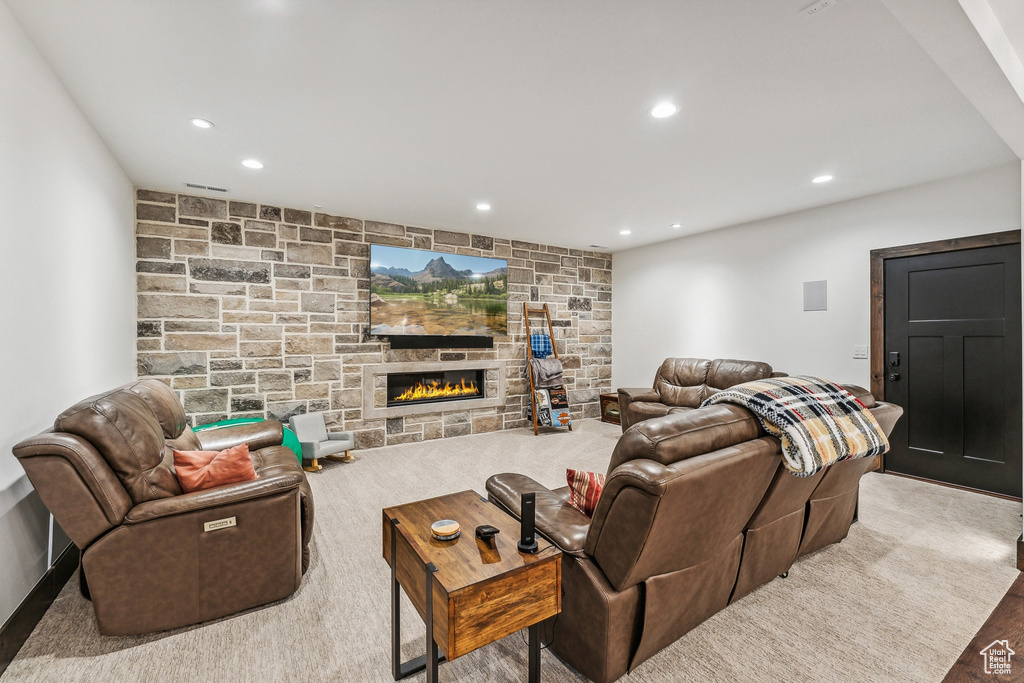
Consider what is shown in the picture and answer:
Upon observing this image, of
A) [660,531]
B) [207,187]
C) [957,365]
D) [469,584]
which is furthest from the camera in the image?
[207,187]

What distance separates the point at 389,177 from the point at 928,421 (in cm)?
489

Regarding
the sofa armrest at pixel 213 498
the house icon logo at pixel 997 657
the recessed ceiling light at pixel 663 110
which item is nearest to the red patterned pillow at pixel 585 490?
the house icon logo at pixel 997 657

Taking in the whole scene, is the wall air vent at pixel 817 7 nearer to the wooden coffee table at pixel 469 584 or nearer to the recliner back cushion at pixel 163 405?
the wooden coffee table at pixel 469 584

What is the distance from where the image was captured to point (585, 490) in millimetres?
1823

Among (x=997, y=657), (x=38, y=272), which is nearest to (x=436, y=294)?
(x=38, y=272)

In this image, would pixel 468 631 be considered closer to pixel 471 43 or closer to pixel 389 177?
pixel 471 43

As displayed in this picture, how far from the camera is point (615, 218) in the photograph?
15.6ft

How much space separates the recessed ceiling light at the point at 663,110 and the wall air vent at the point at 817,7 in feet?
2.40

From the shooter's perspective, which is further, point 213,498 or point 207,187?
point 207,187

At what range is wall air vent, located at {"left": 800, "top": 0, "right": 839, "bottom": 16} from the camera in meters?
1.67

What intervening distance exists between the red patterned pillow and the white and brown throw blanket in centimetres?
59

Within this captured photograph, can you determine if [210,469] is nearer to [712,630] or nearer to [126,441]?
[126,441]

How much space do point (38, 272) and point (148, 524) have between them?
124 cm

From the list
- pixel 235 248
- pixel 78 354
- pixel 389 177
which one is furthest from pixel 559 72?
pixel 235 248
